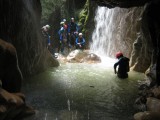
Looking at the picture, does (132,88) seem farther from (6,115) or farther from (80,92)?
(6,115)

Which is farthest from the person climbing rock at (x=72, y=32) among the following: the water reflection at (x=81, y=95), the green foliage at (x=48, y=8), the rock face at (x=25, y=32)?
the water reflection at (x=81, y=95)

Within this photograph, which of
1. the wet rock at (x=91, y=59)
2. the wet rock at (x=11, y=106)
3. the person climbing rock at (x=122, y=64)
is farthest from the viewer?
the wet rock at (x=91, y=59)

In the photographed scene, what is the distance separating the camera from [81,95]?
980cm

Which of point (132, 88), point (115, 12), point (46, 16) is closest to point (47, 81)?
point (132, 88)

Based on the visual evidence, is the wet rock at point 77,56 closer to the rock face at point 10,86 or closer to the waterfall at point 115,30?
the waterfall at point 115,30

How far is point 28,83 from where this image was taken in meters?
11.6

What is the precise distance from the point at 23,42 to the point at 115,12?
38.4 feet

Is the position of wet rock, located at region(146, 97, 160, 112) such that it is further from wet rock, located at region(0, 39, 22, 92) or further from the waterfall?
the waterfall

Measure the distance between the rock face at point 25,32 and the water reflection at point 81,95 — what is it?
878 millimetres

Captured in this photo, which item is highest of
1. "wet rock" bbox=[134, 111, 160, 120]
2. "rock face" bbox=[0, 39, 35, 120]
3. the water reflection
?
"rock face" bbox=[0, 39, 35, 120]

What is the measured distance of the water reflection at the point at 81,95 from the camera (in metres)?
7.61

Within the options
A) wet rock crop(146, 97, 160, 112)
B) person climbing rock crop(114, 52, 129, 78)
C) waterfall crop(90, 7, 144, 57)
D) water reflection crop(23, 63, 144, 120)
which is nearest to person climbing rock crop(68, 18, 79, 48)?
waterfall crop(90, 7, 144, 57)

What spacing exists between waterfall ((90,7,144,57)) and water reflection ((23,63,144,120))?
489 centimetres

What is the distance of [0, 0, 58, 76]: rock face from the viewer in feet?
33.7
